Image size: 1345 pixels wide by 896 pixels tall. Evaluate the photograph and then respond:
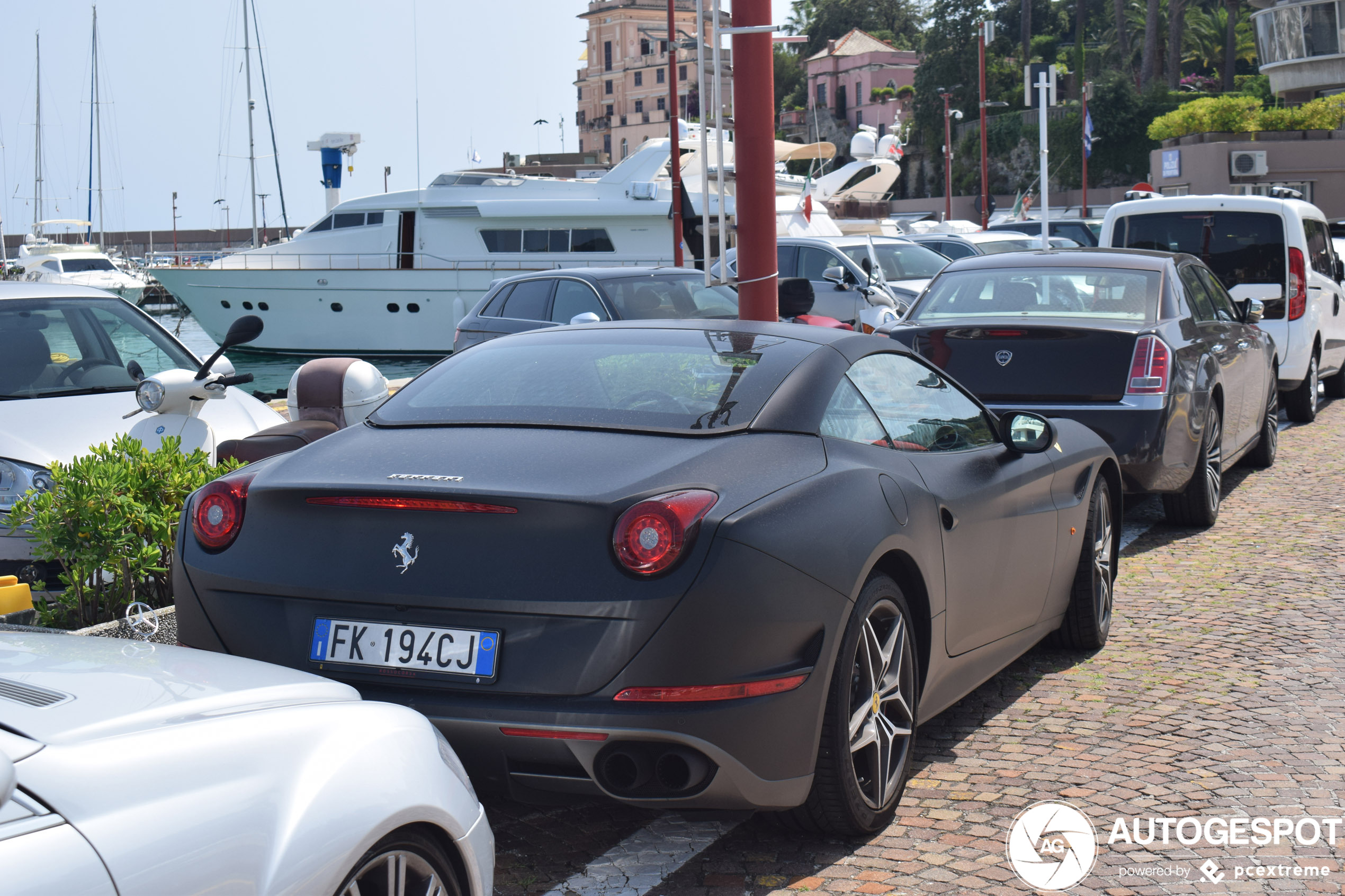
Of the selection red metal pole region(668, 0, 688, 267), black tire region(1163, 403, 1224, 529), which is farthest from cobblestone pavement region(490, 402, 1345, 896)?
red metal pole region(668, 0, 688, 267)

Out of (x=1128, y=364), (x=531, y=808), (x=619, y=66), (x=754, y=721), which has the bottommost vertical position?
(x=531, y=808)

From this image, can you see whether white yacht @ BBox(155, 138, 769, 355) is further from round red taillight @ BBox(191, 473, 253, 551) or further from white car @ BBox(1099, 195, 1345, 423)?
round red taillight @ BBox(191, 473, 253, 551)

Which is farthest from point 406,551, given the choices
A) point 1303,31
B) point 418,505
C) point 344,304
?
point 1303,31

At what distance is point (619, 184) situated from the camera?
29.9 meters

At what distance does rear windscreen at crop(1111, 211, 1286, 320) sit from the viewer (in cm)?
1282

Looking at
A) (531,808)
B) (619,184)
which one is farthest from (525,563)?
(619,184)

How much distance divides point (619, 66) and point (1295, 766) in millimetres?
121538

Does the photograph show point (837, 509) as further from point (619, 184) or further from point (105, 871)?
point (619, 184)

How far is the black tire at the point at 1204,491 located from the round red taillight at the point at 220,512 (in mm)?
5968

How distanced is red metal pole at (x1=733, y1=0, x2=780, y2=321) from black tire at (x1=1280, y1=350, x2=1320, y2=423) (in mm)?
7165

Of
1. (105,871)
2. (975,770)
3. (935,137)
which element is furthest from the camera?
(935,137)

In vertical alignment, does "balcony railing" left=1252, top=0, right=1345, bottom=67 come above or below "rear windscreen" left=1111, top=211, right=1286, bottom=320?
above

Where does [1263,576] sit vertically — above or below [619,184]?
below

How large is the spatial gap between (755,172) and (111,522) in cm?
448
